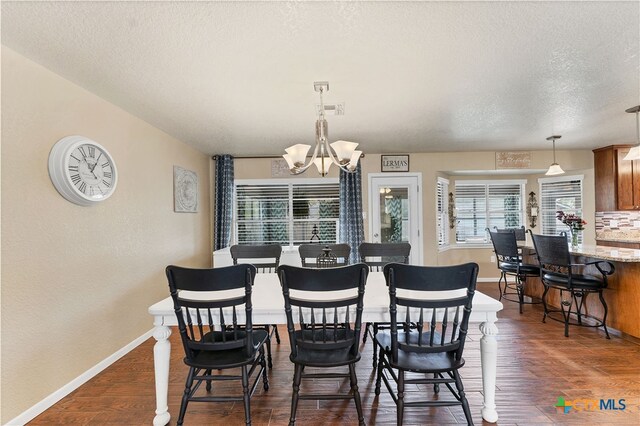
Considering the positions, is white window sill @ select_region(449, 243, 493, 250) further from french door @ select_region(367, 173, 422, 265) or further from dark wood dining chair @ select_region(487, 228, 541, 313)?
dark wood dining chair @ select_region(487, 228, 541, 313)

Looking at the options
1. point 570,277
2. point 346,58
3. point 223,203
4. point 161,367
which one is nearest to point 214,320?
point 161,367

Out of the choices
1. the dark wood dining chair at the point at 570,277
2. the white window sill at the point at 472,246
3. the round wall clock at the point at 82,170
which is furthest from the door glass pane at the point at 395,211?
the round wall clock at the point at 82,170

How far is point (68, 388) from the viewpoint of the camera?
2.19 metres

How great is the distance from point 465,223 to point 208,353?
5.27m

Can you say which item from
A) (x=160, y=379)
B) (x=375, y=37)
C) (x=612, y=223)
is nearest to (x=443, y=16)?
(x=375, y=37)

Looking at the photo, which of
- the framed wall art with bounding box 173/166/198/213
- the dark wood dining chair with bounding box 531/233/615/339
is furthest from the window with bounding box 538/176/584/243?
the framed wall art with bounding box 173/166/198/213

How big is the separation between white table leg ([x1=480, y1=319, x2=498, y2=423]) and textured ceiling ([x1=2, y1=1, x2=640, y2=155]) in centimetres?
178

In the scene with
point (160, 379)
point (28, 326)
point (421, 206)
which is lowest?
point (160, 379)

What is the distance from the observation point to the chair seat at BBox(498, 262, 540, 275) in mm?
3805

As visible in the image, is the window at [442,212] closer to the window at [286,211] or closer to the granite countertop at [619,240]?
the window at [286,211]

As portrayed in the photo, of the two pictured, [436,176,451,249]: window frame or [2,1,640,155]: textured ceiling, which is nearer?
[2,1,640,155]: textured ceiling

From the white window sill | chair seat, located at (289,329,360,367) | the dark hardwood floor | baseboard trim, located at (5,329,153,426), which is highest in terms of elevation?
the white window sill

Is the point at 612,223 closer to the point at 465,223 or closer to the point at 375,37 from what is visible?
the point at 465,223

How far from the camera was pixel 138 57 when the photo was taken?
6.36ft
